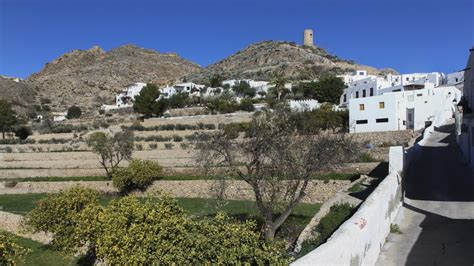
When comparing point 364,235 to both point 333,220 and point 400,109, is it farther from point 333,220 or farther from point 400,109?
point 400,109

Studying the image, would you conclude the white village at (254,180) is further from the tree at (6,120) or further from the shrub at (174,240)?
Result: the tree at (6,120)

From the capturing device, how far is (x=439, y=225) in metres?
8.81

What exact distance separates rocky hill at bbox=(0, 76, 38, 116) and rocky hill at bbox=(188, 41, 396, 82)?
34833 mm

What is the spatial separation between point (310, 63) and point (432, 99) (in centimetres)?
6112

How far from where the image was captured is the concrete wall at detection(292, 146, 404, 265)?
468cm

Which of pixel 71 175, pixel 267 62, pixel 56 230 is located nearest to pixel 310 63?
pixel 267 62

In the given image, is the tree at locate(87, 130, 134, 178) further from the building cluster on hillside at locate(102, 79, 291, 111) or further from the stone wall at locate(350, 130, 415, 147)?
the building cluster on hillside at locate(102, 79, 291, 111)

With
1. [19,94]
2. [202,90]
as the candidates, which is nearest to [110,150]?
[202,90]

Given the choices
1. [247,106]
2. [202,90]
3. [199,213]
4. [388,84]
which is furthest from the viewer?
[202,90]

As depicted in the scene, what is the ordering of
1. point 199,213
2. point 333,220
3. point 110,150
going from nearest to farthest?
point 333,220, point 199,213, point 110,150

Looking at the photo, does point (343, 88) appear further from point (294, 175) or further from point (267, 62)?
point (267, 62)

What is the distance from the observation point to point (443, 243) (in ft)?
25.1

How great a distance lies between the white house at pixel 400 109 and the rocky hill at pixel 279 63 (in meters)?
41.5

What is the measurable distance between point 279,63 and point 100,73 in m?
46.3
